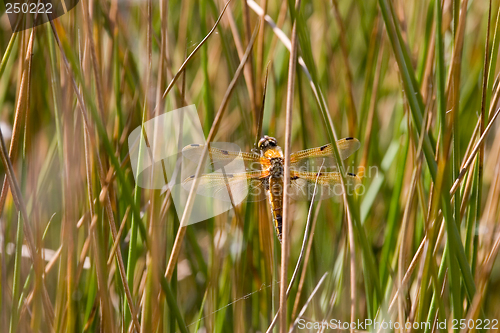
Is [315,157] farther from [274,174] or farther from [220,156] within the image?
[220,156]

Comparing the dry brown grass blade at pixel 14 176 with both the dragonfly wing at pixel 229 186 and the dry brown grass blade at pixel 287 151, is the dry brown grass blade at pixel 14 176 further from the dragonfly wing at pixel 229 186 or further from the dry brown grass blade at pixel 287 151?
the dry brown grass blade at pixel 287 151

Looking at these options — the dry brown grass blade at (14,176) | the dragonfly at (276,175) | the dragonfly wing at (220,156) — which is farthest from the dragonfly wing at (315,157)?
the dry brown grass blade at (14,176)

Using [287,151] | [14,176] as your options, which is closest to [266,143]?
[287,151]

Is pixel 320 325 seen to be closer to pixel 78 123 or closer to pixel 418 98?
pixel 418 98

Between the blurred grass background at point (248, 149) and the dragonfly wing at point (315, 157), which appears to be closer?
the blurred grass background at point (248, 149)

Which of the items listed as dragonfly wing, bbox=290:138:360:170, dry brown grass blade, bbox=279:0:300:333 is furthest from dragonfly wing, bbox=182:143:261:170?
dry brown grass blade, bbox=279:0:300:333

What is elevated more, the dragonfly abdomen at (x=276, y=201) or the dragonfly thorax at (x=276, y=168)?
the dragonfly thorax at (x=276, y=168)

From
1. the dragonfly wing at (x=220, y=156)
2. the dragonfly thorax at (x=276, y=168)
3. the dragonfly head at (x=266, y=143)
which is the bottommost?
the dragonfly thorax at (x=276, y=168)
